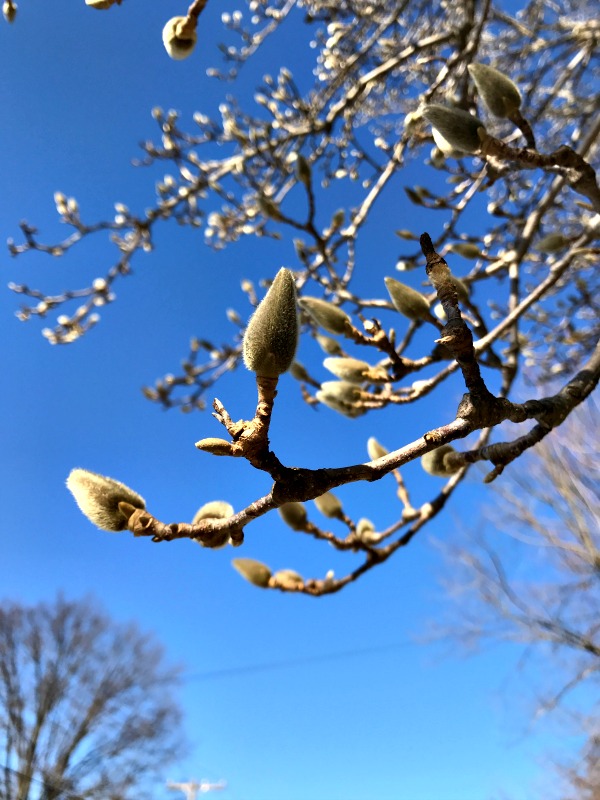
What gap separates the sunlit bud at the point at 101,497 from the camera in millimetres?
785

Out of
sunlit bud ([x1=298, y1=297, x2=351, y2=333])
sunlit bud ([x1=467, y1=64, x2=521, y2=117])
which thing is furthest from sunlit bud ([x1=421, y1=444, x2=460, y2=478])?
sunlit bud ([x1=467, y1=64, x2=521, y2=117])

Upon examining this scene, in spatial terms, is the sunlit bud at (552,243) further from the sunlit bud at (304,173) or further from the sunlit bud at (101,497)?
the sunlit bud at (101,497)

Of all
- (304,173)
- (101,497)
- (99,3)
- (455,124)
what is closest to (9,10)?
(99,3)

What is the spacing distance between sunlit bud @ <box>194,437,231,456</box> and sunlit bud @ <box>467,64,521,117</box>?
86cm

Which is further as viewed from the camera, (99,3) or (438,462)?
(99,3)

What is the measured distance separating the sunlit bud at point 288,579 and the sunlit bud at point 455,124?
36.8 inches

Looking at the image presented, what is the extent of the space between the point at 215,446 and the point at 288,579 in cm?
79

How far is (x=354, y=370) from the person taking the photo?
133 cm

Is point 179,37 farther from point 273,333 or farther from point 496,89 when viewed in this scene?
point 273,333

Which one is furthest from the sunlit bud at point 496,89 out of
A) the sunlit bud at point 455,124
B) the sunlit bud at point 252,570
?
the sunlit bud at point 252,570

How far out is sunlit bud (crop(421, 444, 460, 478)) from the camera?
3.30 feet

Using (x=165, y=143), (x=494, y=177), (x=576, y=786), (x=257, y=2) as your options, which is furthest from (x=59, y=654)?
(x=494, y=177)

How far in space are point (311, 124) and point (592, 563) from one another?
18.1ft

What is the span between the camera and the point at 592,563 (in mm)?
6199
